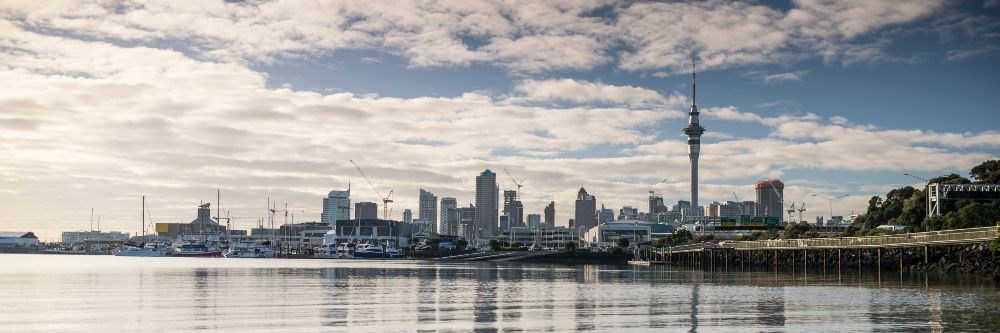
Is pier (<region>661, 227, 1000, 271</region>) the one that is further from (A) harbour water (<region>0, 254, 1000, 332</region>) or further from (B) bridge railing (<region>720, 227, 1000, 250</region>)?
(A) harbour water (<region>0, 254, 1000, 332</region>)

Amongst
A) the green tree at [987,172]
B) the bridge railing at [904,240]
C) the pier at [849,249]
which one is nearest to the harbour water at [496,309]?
the bridge railing at [904,240]

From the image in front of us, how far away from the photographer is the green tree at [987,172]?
16038 cm

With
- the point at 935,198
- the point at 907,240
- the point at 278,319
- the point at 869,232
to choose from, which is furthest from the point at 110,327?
the point at 869,232

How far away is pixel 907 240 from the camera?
11306cm

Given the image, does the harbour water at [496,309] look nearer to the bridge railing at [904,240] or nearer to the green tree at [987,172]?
the bridge railing at [904,240]

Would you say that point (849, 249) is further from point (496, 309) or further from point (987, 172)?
point (496, 309)

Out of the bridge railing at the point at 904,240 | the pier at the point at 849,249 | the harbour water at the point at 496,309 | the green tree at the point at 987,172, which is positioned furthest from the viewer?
the green tree at the point at 987,172

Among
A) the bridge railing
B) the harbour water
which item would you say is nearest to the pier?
the bridge railing

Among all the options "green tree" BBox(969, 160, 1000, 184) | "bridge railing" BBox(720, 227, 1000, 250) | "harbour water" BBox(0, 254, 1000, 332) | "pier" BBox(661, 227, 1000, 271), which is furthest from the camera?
"green tree" BBox(969, 160, 1000, 184)

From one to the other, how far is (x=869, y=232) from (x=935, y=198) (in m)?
21.2

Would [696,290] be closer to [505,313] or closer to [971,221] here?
[505,313]

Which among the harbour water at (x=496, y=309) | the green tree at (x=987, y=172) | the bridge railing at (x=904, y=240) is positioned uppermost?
the green tree at (x=987, y=172)

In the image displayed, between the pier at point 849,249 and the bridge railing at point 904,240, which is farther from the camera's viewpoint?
the pier at point 849,249

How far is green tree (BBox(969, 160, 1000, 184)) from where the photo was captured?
16038cm
